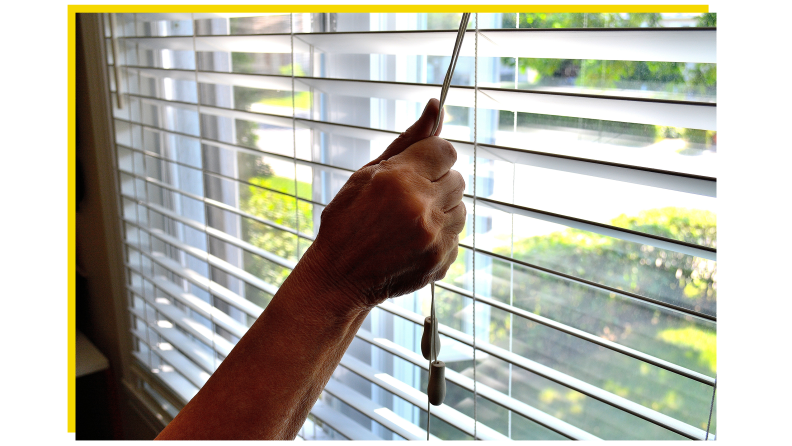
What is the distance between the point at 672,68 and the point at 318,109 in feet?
2.26

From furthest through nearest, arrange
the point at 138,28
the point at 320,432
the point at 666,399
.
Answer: the point at 138,28
the point at 320,432
the point at 666,399

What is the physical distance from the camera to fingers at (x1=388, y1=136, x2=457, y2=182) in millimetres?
601

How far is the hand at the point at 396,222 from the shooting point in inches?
23.0

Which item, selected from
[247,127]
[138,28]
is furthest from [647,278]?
[138,28]

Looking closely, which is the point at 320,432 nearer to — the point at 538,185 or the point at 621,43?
the point at 538,185

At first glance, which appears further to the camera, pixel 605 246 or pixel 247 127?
pixel 247 127

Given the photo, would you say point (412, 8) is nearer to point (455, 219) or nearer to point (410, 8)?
point (410, 8)

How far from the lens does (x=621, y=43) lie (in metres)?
0.60

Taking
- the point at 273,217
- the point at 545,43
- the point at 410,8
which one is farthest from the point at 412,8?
the point at 273,217

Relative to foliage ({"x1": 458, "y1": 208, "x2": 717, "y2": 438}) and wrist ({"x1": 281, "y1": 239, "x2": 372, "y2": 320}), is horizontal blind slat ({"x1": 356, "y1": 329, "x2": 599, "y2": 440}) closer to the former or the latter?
foliage ({"x1": 458, "y1": 208, "x2": 717, "y2": 438})

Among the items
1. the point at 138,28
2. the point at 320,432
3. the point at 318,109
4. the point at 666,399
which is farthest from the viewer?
the point at 138,28

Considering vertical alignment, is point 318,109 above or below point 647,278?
above

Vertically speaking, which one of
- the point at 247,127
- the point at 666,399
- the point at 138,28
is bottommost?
the point at 666,399

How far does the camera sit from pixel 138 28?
1668mm
